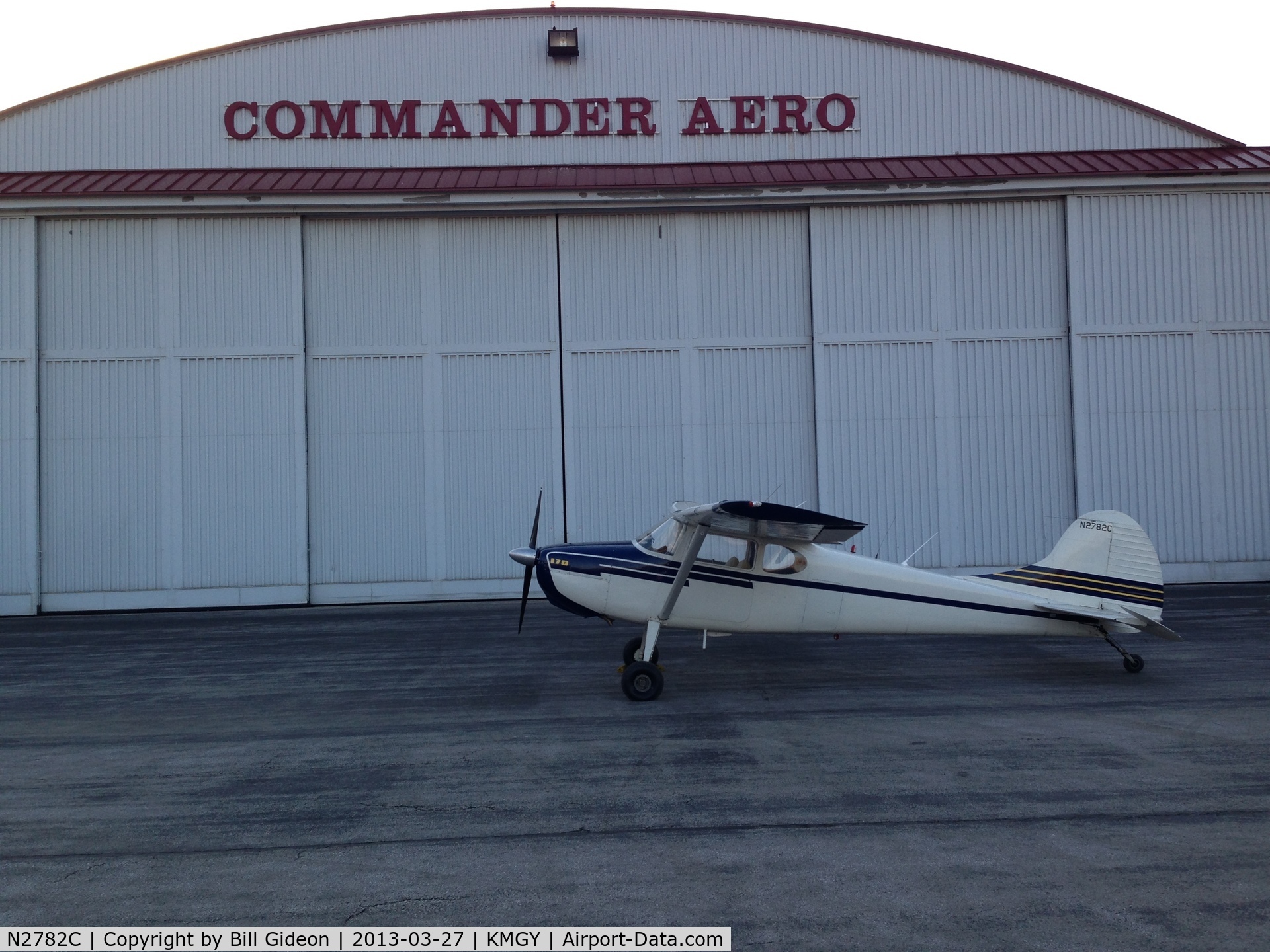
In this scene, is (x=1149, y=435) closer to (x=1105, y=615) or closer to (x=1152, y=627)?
(x=1152, y=627)

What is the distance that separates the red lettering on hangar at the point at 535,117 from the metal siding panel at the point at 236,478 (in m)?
5.31

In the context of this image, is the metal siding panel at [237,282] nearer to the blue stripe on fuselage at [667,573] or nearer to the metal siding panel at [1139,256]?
the blue stripe on fuselage at [667,573]

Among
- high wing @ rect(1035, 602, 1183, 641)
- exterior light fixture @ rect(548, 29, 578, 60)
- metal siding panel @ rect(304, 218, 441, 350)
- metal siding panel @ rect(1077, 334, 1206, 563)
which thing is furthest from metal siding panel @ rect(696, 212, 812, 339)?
high wing @ rect(1035, 602, 1183, 641)

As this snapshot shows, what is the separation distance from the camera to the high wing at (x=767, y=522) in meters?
8.23

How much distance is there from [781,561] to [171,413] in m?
13.5

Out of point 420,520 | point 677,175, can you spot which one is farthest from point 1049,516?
point 420,520

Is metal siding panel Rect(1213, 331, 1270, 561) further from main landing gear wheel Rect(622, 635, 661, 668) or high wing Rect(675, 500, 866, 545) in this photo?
main landing gear wheel Rect(622, 635, 661, 668)

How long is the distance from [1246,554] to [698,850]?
56.2 ft

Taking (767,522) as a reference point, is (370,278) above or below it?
above

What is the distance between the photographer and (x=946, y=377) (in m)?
17.6

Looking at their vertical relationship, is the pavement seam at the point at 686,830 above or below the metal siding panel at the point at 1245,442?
below

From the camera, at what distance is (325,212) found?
17453mm

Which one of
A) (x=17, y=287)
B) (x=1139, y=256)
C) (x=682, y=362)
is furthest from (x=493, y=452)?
(x=1139, y=256)
